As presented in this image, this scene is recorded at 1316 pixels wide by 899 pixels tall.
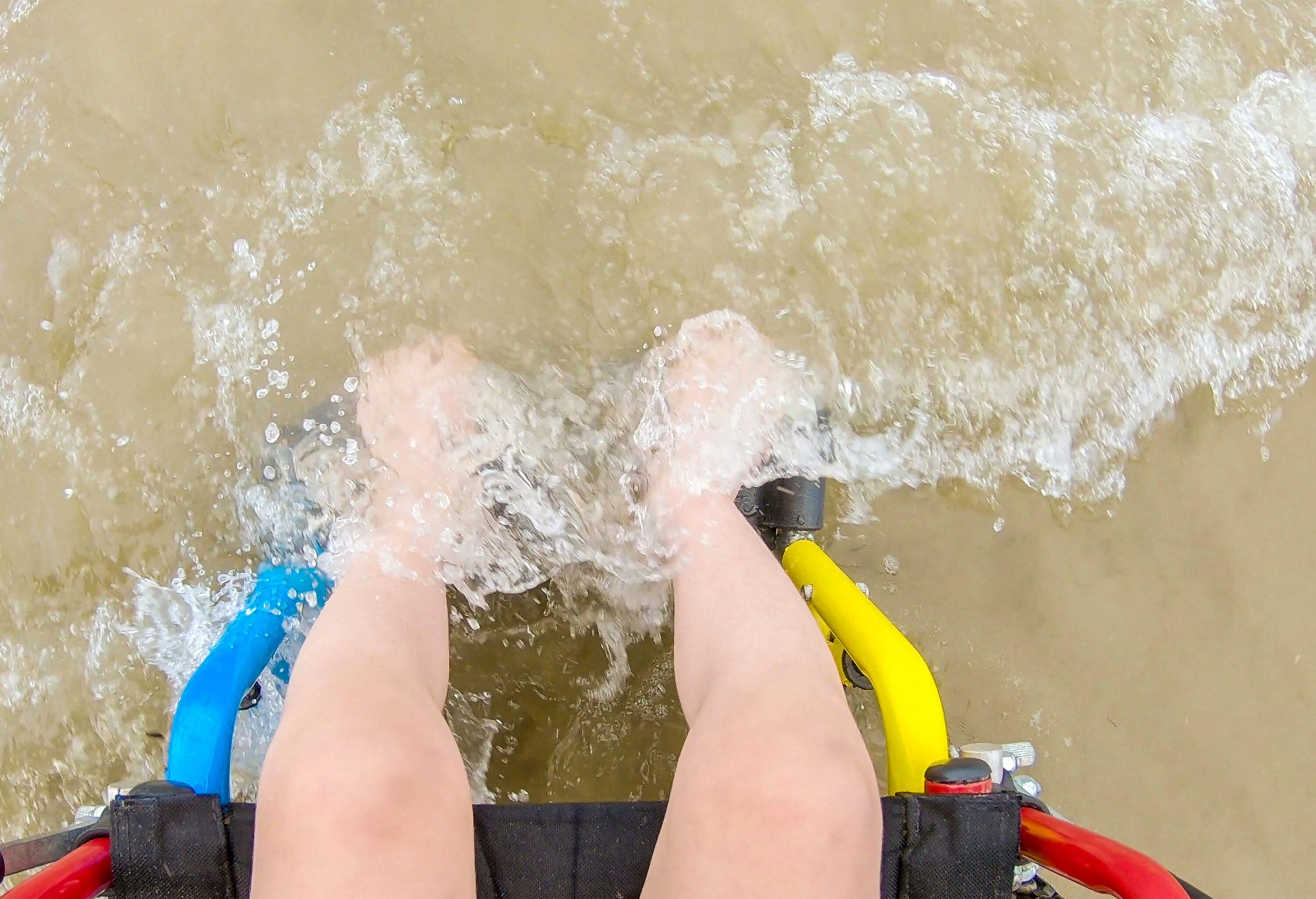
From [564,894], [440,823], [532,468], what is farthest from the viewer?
[532,468]

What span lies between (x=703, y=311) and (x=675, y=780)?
54cm

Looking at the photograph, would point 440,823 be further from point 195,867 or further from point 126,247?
point 126,247

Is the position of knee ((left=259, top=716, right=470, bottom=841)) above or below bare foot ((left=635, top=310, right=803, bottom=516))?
below

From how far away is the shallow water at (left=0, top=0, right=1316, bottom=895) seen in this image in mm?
989

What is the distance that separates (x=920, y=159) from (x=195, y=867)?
996mm

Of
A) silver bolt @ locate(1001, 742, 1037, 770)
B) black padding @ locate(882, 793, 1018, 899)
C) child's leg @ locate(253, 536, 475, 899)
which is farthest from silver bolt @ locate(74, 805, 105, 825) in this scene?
silver bolt @ locate(1001, 742, 1037, 770)

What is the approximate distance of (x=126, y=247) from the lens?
1007 mm

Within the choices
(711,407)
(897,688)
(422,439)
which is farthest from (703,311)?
(897,688)

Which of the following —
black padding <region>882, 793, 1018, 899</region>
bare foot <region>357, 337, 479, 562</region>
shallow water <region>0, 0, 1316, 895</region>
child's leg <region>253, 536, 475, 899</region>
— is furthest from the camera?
shallow water <region>0, 0, 1316, 895</region>

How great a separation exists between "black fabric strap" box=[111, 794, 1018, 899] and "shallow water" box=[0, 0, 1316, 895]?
11.4 inches

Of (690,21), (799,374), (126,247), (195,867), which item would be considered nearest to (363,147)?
(126,247)

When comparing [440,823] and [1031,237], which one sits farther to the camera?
[1031,237]

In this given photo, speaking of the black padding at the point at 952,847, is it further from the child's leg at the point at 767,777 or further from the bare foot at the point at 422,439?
the bare foot at the point at 422,439

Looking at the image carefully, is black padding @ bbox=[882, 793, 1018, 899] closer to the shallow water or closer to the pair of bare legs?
the pair of bare legs
